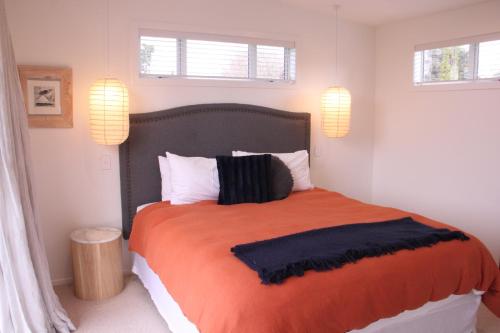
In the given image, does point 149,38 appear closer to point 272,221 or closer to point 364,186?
point 272,221

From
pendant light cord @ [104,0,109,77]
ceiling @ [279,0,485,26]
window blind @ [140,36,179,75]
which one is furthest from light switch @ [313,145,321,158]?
pendant light cord @ [104,0,109,77]

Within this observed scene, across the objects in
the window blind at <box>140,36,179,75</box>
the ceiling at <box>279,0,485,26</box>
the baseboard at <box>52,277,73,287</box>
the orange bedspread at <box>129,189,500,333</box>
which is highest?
the ceiling at <box>279,0,485,26</box>

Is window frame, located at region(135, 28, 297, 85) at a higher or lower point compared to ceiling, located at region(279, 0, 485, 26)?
lower

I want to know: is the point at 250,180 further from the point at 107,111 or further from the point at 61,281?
the point at 61,281

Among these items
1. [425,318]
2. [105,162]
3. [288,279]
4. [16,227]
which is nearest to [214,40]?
[105,162]

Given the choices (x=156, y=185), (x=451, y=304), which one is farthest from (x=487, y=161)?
(x=156, y=185)

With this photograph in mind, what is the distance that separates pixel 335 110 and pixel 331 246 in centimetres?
209

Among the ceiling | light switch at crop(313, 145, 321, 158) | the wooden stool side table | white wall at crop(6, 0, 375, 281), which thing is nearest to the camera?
the wooden stool side table

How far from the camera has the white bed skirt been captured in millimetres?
2174

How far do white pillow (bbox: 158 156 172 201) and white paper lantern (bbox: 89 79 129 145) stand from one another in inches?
17.1

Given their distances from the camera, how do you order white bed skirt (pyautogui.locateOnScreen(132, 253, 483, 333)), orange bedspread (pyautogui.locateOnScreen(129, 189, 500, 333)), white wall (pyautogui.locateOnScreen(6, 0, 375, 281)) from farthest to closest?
white wall (pyautogui.locateOnScreen(6, 0, 375, 281))
white bed skirt (pyautogui.locateOnScreen(132, 253, 483, 333))
orange bedspread (pyautogui.locateOnScreen(129, 189, 500, 333))

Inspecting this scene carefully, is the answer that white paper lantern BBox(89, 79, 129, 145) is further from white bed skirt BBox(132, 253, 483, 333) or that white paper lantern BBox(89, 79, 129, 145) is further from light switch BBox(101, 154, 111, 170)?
white bed skirt BBox(132, 253, 483, 333)

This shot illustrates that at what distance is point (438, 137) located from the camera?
13.1 ft

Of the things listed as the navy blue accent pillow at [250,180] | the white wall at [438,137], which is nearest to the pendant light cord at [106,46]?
the navy blue accent pillow at [250,180]
